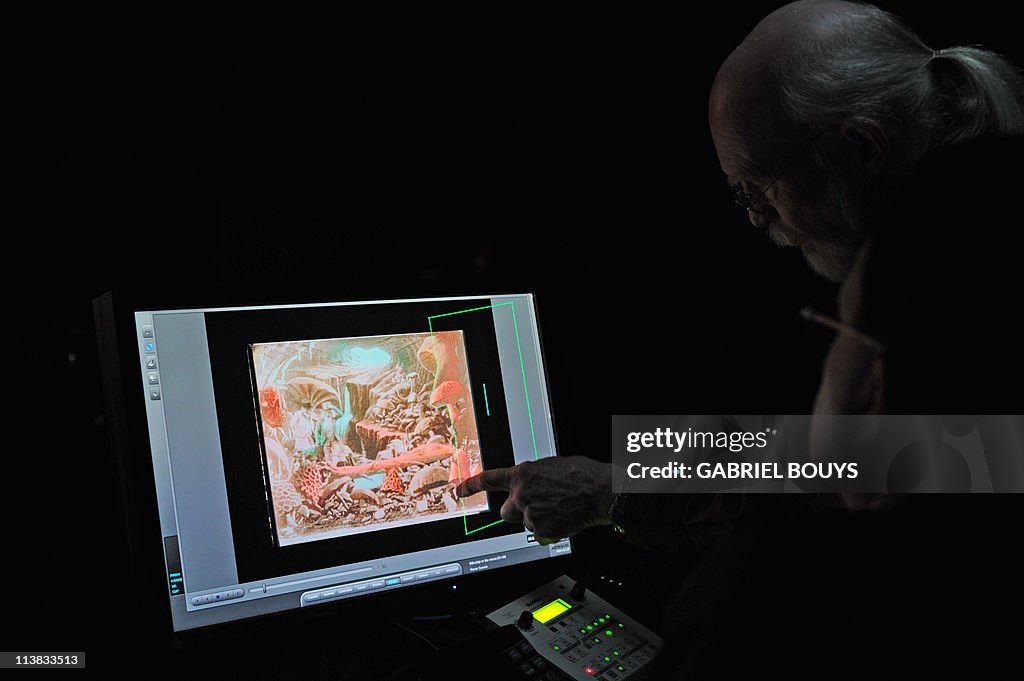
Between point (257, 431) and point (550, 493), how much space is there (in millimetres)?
424

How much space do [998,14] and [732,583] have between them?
1687 mm

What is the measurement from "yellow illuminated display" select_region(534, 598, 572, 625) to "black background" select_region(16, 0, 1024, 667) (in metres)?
0.24

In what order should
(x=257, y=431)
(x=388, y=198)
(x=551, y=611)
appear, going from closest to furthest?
(x=257, y=431)
(x=551, y=611)
(x=388, y=198)

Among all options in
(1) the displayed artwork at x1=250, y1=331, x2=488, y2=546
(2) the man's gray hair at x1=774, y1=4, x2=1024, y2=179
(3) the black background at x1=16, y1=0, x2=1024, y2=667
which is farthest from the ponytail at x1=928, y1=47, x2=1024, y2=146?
(1) the displayed artwork at x1=250, y1=331, x2=488, y2=546

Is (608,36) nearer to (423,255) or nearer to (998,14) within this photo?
(423,255)

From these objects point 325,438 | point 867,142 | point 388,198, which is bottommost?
point 325,438

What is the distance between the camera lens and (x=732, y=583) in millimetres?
502

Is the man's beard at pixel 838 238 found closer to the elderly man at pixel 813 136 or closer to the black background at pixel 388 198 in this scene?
the elderly man at pixel 813 136

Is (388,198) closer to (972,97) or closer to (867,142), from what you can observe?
(867,142)

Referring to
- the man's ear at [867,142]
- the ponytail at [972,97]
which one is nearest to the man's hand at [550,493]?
the man's ear at [867,142]

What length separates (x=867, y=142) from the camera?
1036 mm

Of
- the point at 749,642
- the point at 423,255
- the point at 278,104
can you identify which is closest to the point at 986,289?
the point at 749,642

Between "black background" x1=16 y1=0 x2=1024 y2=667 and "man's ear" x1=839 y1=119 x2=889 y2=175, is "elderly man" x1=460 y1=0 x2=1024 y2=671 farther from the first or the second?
"black background" x1=16 y1=0 x2=1024 y2=667

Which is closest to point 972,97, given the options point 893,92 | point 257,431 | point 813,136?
point 893,92
